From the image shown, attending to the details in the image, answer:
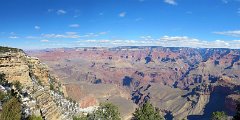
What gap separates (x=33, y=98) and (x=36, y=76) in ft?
76.0

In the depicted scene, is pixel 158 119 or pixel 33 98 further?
pixel 158 119

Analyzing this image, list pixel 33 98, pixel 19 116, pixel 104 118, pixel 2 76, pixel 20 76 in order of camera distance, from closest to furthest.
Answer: pixel 19 116 < pixel 33 98 < pixel 2 76 < pixel 20 76 < pixel 104 118

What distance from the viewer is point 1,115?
30.0m

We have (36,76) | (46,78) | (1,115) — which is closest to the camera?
(1,115)

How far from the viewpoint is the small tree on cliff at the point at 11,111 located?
30.3m

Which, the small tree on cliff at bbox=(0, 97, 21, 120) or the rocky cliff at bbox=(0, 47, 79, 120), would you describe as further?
the rocky cliff at bbox=(0, 47, 79, 120)

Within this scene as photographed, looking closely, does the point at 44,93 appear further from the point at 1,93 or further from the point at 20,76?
the point at 1,93

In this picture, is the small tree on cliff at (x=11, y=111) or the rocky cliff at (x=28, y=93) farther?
the rocky cliff at (x=28, y=93)

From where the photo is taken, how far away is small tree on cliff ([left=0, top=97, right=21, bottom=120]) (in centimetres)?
3025

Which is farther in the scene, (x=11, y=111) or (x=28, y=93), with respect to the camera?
(x=28, y=93)

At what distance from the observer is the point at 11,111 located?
31.0m

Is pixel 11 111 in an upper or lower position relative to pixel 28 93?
Result: upper

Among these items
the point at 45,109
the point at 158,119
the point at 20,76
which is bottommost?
the point at 158,119

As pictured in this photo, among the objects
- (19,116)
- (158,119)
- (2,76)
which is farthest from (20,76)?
(158,119)
